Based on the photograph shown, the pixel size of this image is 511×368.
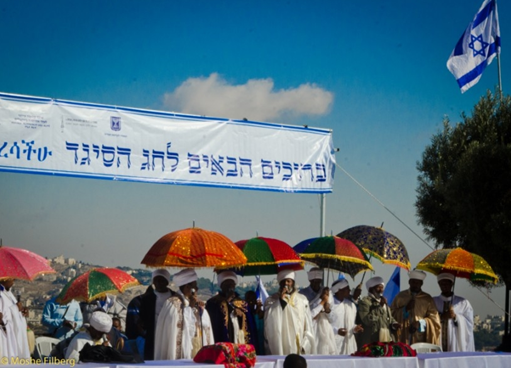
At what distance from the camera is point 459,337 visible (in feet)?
37.9

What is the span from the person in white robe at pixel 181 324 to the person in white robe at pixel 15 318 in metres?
1.86

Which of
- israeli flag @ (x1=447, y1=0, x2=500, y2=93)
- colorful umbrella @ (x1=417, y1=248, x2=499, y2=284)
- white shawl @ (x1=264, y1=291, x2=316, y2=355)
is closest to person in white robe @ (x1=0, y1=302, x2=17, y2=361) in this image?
white shawl @ (x1=264, y1=291, x2=316, y2=355)

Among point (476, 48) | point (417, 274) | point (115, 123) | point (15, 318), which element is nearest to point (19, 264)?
point (15, 318)

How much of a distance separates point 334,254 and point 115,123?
13.1 feet

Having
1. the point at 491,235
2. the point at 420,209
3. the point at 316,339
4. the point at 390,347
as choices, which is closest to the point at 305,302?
the point at 316,339

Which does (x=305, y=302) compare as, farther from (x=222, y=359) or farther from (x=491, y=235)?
(x=491, y=235)

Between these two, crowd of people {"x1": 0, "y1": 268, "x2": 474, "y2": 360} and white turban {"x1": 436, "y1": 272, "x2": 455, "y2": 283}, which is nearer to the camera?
crowd of people {"x1": 0, "y1": 268, "x2": 474, "y2": 360}

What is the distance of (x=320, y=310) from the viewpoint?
10.5m

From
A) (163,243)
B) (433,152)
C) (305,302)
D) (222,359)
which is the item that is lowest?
(222,359)

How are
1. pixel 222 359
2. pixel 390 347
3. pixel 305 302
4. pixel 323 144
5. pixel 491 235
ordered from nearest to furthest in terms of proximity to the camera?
pixel 222 359 < pixel 390 347 < pixel 305 302 < pixel 323 144 < pixel 491 235

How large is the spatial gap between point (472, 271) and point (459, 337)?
0.94 meters

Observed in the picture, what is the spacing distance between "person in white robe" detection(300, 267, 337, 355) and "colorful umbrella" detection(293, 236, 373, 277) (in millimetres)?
338

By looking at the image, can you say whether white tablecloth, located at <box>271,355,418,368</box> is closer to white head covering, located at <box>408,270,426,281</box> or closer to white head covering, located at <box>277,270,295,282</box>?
white head covering, located at <box>277,270,295,282</box>

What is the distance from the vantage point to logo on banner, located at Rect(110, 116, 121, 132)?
1251 centimetres
